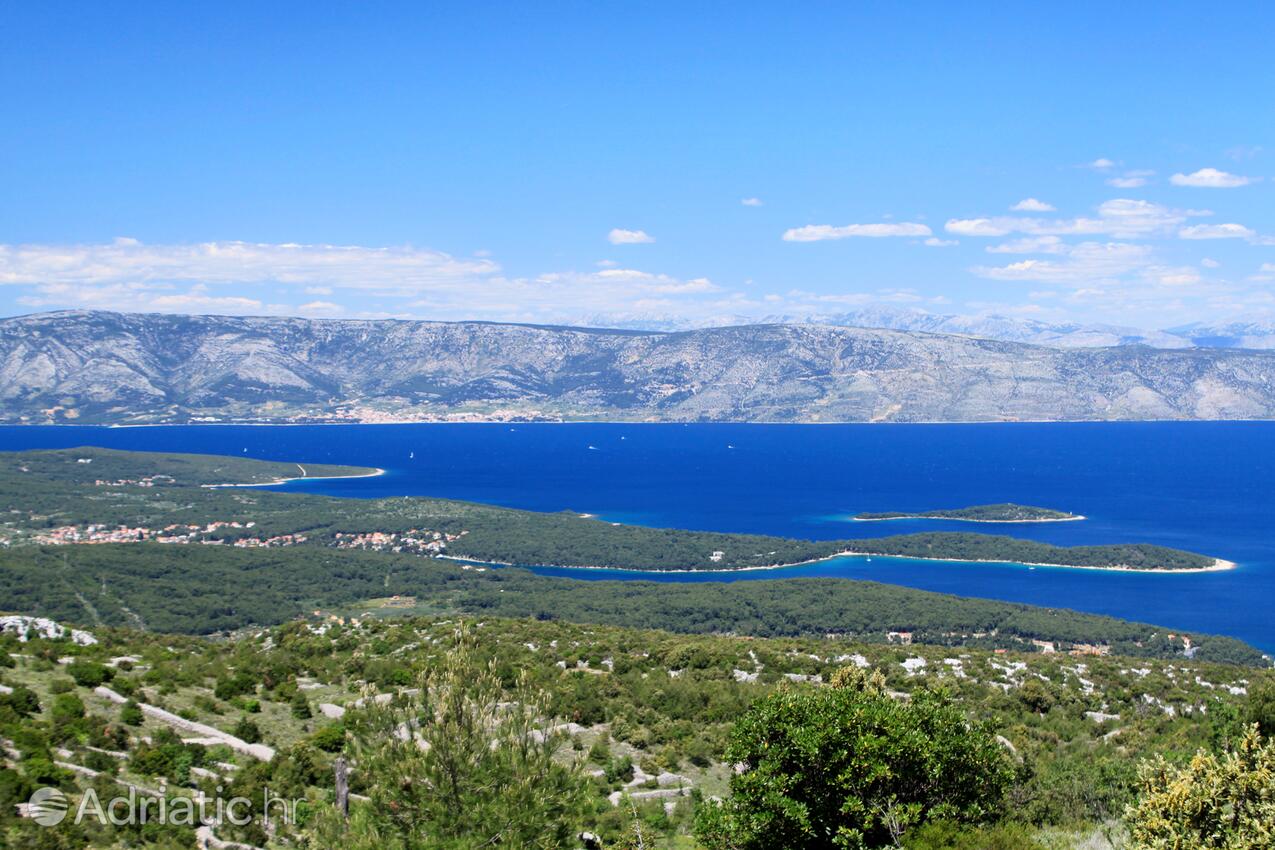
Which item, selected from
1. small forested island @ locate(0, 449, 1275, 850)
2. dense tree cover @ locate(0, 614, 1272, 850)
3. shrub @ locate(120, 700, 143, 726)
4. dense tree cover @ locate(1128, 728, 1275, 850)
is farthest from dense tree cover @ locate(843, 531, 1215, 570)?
dense tree cover @ locate(1128, 728, 1275, 850)

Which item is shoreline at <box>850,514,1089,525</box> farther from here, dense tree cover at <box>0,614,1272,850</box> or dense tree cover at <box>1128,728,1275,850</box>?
dense tree cover at <box>1128,728,1275,850</box>

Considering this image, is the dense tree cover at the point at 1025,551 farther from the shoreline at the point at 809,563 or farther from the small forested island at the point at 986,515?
the small forested island at the point at 986,515

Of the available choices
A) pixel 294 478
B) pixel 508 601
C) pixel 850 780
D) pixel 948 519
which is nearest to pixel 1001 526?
pixel 948 519

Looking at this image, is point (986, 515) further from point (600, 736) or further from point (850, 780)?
point (850, 780)

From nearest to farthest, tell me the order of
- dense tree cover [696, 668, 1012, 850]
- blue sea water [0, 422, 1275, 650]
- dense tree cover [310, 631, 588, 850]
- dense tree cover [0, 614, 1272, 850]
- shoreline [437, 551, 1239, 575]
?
1. dense tree cover [310, 631, 588, 850]
2. dense tree cover [0, 614, 1272, 850]
3. dense tree cover [696, 668, 1012, 850]
4. blue sea water [0, 422, 1275, 650]
5. shoreline [437, 551, 1239, 575]

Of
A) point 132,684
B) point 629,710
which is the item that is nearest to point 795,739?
point 629,710

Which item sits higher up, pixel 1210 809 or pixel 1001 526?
pixel 1210 809
